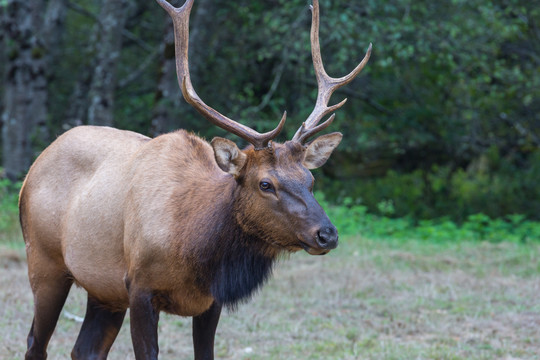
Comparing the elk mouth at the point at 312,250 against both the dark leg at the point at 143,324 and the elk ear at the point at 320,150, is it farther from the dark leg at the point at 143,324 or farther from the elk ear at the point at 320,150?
the dark leg at the point at 143,324

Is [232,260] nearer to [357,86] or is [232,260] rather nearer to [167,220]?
[167,220]

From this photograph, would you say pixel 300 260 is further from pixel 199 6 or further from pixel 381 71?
pixel 381 71

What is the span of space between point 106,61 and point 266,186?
8491 mm

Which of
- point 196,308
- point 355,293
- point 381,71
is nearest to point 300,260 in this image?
point 355,293

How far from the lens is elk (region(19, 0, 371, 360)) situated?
417 centimetres

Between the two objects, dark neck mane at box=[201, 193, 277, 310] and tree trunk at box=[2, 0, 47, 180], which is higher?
dark neck mane at box=[201, 193, 277, 310]

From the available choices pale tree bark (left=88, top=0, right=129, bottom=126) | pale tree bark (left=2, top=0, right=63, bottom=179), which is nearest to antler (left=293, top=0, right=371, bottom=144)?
pale tree bark (left=88, top=0, right=129, bottom=126)

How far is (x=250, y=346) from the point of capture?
6.00 metres

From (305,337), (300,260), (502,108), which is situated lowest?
(300,260)

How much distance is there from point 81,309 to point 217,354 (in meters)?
1.74

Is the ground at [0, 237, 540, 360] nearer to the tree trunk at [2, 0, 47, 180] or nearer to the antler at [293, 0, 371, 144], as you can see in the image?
the antler at [293, 0, 371, 144]

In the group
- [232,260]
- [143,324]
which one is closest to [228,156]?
[232,260]

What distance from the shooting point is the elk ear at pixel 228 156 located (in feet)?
13.6

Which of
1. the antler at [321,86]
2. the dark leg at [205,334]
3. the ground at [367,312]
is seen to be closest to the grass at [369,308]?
the ground at [367,312]
